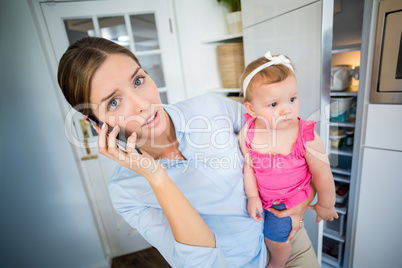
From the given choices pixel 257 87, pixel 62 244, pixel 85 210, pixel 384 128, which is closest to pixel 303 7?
pixel 257 87

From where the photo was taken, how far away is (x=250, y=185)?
831mm

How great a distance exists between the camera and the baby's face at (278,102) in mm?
631

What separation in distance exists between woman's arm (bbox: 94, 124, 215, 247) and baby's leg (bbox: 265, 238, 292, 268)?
33cm

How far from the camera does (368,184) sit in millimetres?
1107

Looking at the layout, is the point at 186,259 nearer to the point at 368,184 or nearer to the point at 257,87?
the point at 257,87

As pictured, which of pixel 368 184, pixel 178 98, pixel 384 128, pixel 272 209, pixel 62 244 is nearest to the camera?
pixel 272 209

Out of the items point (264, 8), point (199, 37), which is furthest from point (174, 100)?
point (264, 8)

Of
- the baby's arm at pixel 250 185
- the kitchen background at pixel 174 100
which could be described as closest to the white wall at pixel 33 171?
the kitchen background at pixel 174 100

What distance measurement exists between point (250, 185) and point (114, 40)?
1.48 m

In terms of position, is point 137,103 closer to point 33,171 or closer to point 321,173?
point 321,173

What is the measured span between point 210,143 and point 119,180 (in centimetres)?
39

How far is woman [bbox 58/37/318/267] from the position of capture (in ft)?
2.19

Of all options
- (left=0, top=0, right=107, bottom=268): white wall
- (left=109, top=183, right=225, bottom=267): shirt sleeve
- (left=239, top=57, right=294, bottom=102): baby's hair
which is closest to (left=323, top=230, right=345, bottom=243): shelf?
(left=109, top=183, right=225, bottom=267): shirt sleeve

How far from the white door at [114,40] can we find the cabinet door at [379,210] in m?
1.40
